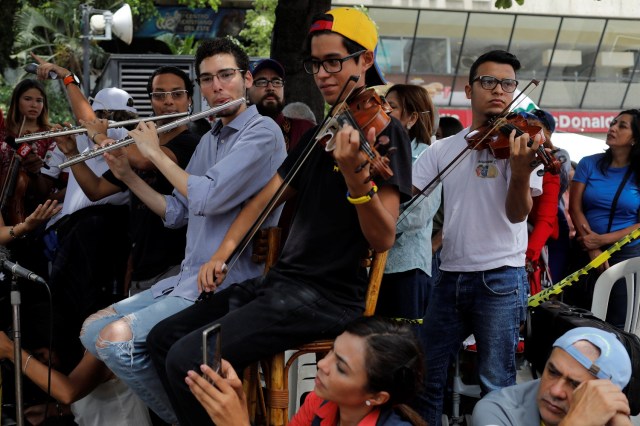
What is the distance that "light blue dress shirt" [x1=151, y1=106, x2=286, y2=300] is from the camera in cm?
372

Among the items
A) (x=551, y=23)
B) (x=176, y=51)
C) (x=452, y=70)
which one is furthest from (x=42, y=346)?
(x=551, y=23)

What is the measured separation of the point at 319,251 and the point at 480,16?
84.7 ft

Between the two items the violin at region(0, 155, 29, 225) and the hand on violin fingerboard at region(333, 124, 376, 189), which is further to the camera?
the violin at region(0, 155, 29, 225)

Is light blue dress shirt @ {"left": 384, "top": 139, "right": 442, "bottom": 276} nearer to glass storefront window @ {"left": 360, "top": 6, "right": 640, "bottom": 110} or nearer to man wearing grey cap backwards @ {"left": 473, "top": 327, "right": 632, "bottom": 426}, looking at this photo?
man wearing grey cap backwards @ {"left": 473, "top": 327, "right": 632, "bottom": 426}

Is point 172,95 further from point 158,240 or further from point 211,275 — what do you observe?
point 211,275

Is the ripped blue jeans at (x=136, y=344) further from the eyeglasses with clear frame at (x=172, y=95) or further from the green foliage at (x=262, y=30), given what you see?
the green foliage at (x=262, y=30)

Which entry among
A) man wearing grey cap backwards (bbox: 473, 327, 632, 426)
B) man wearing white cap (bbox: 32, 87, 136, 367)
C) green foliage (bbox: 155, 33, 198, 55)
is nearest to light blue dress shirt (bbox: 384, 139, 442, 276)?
man wearing grey cap backwards (bbox: 473, 327, 632, 426)

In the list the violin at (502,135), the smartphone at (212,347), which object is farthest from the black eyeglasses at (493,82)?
the smartphone at (212,347)

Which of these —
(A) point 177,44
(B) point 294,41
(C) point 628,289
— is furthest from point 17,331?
(A) point 177,44

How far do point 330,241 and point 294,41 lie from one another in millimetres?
3956

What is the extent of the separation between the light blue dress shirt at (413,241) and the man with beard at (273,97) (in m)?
1.14

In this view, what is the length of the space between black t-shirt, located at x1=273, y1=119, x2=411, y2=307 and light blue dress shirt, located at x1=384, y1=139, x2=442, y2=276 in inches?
41.7

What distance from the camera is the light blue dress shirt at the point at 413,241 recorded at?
4480 millimetres

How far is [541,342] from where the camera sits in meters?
4.46
